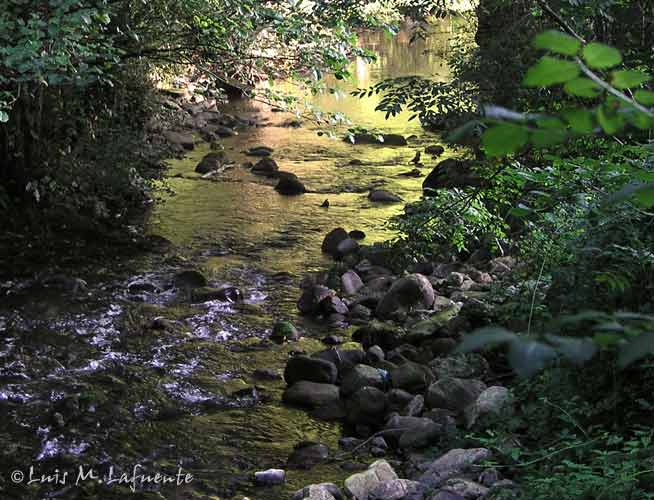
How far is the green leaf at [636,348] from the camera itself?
0.98 meters

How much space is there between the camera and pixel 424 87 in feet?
20.1

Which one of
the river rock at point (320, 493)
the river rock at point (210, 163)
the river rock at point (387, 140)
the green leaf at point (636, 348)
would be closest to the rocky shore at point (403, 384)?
the river rock at point (320, 493)

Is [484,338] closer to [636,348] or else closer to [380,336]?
[636,348]

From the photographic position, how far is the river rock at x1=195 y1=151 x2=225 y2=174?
1262 cm

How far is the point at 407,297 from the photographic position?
7344 millimetres

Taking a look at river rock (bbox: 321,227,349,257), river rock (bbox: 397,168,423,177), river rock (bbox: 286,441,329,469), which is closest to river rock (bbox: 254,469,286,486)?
river rock (bbox: 286,441,329,469)

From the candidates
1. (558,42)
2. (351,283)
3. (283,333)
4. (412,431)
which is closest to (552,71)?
(558,42)

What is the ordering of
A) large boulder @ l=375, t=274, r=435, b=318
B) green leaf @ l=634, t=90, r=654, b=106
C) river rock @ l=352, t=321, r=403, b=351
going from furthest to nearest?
1. large boulder @ l=375, t=274, r=435, b=318
2. river rock @ l=352, t=321, r=403, b=351
3. green leaf @ l=634, t=90, r=654, b=106

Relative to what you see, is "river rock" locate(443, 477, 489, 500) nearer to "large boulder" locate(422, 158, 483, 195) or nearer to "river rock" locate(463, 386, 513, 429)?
"river rock" locate(463, 386, 513, 429)

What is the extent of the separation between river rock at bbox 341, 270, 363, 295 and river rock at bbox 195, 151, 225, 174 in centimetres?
503

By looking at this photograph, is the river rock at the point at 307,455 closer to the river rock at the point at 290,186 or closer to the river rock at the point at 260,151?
the river rock at the point at 290,186

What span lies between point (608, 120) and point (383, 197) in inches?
396

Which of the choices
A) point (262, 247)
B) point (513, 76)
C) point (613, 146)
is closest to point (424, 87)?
point (513, 76)

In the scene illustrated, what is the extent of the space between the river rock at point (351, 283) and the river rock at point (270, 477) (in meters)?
3.48
